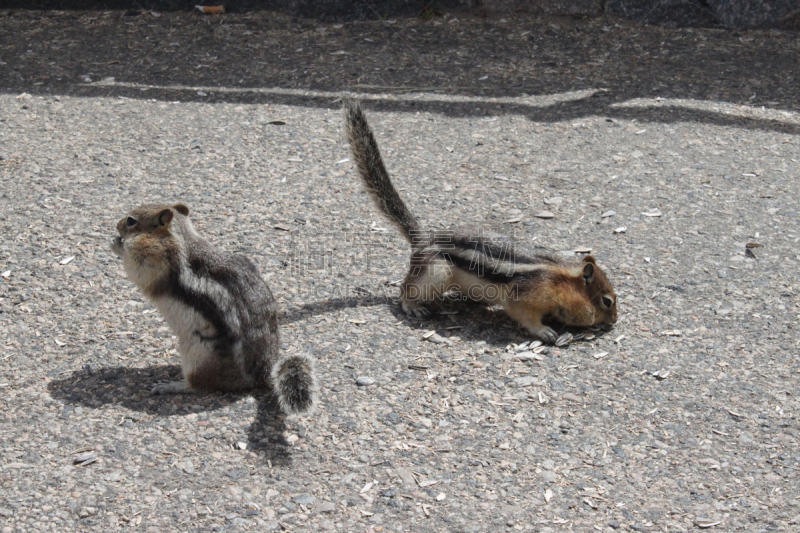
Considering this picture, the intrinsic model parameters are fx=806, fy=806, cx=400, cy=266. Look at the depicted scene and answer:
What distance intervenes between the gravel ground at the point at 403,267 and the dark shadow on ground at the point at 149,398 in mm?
19

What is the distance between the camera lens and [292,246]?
17.8ft

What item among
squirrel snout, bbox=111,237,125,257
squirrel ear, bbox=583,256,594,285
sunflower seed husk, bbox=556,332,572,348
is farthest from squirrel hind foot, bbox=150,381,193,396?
squirrel ear, bbox=583,256,594,285

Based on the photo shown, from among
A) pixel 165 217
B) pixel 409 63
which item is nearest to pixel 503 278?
pixel 165 217

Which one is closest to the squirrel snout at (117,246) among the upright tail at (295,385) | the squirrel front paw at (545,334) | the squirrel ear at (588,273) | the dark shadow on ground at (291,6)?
the upright tail at (295,385)

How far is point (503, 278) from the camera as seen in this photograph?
4.57 meters

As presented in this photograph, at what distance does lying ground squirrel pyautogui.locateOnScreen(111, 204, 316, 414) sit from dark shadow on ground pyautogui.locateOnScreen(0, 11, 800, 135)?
3.85 metres

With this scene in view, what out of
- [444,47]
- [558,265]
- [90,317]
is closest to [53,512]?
[90,317]

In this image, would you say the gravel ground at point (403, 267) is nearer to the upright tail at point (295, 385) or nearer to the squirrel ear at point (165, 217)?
the upright tail at point (295, 385)

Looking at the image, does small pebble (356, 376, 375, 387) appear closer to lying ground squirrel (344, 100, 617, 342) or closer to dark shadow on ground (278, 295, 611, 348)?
dark shadow on ground (278, 295, 611, 348)

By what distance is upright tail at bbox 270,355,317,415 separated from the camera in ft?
11.8

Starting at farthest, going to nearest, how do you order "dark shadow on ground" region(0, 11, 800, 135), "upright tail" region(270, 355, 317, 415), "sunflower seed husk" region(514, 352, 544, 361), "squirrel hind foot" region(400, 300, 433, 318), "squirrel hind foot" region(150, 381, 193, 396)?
1. "dark shadow on ground" region(0, 11, 800, 135)
2. "squirrel hind foot" region(400, 300, 433, 318)
3. "sunflower seed husk" region(514, 352, 544, 361)
4. "squirrel hind foot" region(150, 381, 193, 396)
5. "upright tail" region(270, 355, 317, 415)

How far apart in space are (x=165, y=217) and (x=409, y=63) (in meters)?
4.91

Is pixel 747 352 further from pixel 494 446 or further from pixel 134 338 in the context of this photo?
pixel 134 338

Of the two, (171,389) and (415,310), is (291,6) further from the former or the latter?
(171,389)
